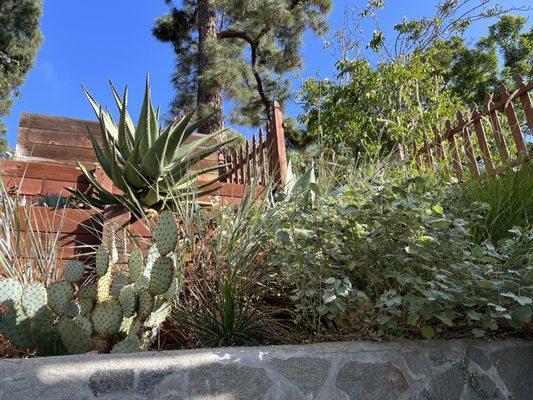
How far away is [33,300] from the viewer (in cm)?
231

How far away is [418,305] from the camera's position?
7.29 feet

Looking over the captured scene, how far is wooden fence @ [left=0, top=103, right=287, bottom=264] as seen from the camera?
350 cm

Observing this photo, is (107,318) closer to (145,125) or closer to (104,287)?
(104,287)

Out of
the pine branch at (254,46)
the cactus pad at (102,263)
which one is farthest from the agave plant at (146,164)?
the pine branch at (254,46)

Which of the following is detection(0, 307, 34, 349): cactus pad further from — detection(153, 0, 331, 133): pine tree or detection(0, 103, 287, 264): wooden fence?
detection(153, 0, 331, 133): pine tree

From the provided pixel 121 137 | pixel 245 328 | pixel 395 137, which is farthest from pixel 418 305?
pixel 395 137

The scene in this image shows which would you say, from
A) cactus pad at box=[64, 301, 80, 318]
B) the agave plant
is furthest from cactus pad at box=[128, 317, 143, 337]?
the agave plant

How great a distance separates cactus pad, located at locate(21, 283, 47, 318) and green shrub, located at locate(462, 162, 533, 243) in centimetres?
239

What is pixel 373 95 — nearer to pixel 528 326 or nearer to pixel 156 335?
pixel 528 326

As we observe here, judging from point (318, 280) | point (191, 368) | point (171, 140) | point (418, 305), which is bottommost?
point (191, 368)

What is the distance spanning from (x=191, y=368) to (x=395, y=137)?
188 inches

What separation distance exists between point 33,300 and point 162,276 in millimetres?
621

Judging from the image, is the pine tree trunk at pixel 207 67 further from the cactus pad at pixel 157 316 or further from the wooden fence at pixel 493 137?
the cactus pad at pixel 157 316

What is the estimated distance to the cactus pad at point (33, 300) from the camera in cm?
229
